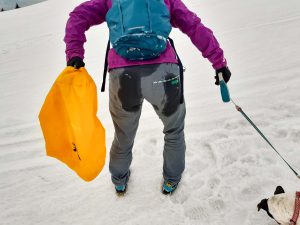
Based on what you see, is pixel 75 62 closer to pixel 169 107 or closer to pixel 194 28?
pixel 169 107

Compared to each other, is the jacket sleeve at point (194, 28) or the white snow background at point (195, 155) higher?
the jacket sleeve at point (194, 28)

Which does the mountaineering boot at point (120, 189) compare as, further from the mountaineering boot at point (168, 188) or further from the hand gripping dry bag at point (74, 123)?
the hand gripping dry bag at point (74, 123)

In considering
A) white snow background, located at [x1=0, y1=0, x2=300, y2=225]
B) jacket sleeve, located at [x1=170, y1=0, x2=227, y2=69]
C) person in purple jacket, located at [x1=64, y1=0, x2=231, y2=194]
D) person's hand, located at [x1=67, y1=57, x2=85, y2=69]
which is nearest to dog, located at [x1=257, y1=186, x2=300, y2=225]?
white snow background, located at [x1=0, y1=0, x2=300, y2=225]

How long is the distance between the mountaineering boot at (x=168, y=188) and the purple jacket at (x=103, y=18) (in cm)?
115

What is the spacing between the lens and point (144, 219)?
2.69 m

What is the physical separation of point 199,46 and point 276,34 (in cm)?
424

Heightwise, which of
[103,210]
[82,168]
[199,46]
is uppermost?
[199,46]

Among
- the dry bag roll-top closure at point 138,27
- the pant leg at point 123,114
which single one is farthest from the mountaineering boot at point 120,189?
the dry bag roll-top closure at point 138,27

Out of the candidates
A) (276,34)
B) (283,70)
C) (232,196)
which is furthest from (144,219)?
(276,34)

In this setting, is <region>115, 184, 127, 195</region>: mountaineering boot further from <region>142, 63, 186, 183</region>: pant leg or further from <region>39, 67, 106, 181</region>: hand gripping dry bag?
<region>39, 67, 106, 181</region>: hand gripping dry bag

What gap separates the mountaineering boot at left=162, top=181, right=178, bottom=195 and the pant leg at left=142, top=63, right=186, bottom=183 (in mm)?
44

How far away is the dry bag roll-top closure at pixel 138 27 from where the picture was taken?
6.38ft

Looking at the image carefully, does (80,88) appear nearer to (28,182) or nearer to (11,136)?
(28,182)

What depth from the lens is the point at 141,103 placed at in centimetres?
236
